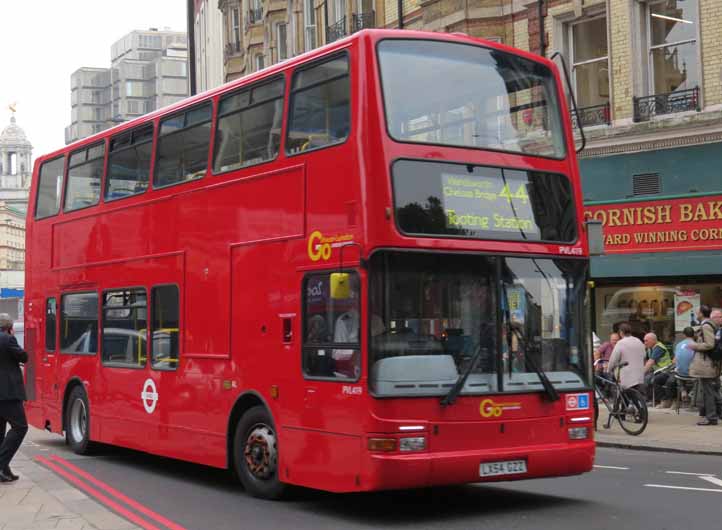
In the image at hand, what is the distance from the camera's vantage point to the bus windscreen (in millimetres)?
10250

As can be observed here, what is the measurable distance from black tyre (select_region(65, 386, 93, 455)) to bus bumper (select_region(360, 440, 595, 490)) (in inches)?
288

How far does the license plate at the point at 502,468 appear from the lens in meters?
10.0

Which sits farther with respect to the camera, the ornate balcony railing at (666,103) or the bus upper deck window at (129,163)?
the ornate balcony railing at (666,103)

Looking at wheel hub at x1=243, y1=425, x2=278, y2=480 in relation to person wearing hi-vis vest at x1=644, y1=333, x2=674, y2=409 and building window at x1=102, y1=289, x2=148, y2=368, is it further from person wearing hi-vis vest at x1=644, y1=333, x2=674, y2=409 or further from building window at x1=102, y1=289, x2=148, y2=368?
person wearing hi-vis vest at x1=644, y1=333, x2=674, y2=409

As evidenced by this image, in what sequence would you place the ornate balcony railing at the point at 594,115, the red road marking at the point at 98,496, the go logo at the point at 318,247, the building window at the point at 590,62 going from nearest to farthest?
1. the red road marking at the point at 98,496
2. the go logo at the point at 318,247
3. the ornate balcony railing at the point at 594,115
4. the building window at the point at 590,62

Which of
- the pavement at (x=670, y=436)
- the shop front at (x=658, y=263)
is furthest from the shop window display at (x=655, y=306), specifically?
the pavement at (x=670, y=436)

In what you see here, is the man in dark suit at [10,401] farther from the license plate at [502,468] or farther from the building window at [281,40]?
the building window at [281,40]

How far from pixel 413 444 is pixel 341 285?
1.46m

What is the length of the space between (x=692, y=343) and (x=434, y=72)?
10452mm

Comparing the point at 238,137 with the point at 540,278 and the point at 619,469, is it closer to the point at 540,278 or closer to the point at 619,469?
the point at 540,278

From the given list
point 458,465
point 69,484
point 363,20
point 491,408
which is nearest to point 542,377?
point 491,408

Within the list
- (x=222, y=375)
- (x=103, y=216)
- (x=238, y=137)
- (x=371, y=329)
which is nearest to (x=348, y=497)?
(x=222, y=375)

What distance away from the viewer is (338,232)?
10.3 metres

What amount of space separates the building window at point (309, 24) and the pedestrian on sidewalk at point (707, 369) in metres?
21.1
